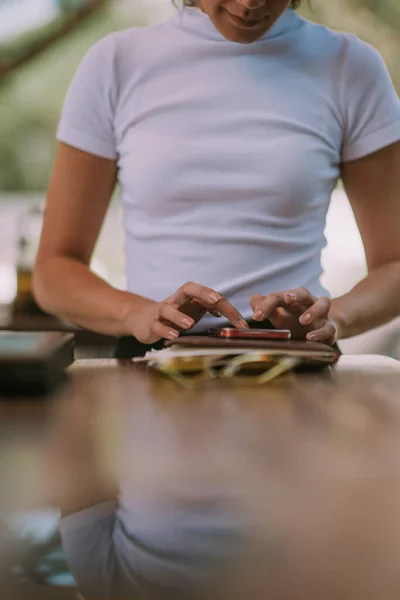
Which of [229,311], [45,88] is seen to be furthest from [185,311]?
[45,88]

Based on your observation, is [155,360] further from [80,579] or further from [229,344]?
[80,579]

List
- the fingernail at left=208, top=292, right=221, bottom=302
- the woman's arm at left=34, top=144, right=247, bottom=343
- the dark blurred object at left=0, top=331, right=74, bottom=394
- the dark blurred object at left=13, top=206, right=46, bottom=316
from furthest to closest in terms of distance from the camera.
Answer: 1. the dark blurred object at left=13, top=206, right=46, bottom=316
2. the woman's arm at left=34, top=144, right=247, bottom=343
3. the fingernail at left=208, top=292, right=221, bottom=302
4. the dark blurred object at left=0, top=331, right=74, bottom=394

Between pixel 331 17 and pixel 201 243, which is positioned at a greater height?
pixel 331 17

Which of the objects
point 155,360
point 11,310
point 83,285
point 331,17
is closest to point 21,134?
point 11,310

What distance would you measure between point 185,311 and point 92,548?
69cm

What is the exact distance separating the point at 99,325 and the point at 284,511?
864mm

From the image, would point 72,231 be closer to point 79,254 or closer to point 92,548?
point 79,254

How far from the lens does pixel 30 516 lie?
442 millimetres

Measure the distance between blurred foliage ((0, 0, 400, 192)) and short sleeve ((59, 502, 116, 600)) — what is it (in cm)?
273

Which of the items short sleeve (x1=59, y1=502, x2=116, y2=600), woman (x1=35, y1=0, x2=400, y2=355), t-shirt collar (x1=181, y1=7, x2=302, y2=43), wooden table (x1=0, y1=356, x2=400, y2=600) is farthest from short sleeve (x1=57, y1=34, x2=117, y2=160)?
short sleeve (x1=59, y1=502, x2=116, y2=600)

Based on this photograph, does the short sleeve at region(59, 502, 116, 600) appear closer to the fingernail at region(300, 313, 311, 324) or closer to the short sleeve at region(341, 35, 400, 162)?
the fingernail at region(300, 313, 311, 324)

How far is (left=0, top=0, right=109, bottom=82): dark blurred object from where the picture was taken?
3037mm

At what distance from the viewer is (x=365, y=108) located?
140cm

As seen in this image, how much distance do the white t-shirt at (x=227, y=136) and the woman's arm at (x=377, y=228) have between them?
0.04m
